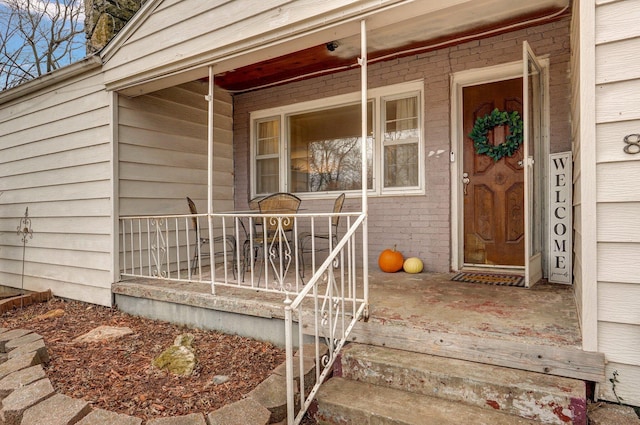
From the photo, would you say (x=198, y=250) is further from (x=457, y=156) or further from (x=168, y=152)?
(x=457, y=156)

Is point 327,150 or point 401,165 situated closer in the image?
point 401,165

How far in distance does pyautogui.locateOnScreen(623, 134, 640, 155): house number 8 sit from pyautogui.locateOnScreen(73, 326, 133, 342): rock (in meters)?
3.66

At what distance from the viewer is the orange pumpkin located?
3873 mm

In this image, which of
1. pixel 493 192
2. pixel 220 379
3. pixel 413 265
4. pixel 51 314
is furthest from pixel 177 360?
pixel 493 192

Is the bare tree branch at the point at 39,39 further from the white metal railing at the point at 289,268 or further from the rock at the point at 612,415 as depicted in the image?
the rock at the point at 612,415

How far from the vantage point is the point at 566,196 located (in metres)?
3.23

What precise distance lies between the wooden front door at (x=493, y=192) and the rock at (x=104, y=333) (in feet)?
11.0

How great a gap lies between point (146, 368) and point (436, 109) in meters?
3.50

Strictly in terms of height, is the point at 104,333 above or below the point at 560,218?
below

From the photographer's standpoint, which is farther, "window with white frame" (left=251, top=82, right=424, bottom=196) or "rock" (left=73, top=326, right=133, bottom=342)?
"window with white frame" (left=251, top=82, right=424, bottom=196)

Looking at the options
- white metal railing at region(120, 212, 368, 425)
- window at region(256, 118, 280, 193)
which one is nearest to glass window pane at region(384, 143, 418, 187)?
white metal railing at region(120, 212, 368, 425)

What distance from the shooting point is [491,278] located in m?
3.44

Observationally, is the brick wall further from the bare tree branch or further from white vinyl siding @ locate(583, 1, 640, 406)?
the bare tree branch

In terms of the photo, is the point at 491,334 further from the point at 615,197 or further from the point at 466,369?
the point at 615,197
